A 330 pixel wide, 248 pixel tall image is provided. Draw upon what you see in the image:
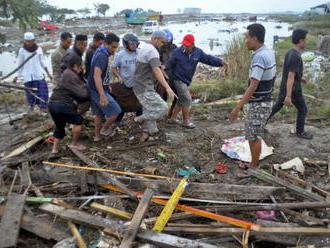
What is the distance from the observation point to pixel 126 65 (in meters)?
6.15

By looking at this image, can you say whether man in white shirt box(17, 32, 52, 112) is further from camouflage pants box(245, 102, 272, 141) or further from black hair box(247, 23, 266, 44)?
black hair box(247, 23, 266, 44)

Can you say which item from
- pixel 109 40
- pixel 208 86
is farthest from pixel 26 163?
pixel 208 86

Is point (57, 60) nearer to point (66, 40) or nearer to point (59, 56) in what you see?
point (59, 56)

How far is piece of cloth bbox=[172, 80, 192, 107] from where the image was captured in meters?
6.68

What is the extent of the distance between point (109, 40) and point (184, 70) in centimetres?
159

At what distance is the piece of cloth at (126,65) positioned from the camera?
6.14 meters

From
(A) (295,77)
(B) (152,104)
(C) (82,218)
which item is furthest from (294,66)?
(C) (82,218)

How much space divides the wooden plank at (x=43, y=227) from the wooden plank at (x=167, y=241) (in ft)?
2.82

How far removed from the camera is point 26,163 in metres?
5.17

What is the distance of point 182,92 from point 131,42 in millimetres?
1353

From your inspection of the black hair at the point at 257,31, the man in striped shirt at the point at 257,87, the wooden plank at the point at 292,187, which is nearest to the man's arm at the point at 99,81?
the man in striped shirt at the point at 257,87

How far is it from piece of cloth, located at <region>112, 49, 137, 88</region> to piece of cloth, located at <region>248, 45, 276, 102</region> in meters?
2.30

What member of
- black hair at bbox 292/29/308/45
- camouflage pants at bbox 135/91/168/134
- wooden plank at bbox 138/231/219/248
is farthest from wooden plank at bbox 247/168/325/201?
black hair at bbox 292/29/308/45

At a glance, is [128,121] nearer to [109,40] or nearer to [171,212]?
[109,40]
